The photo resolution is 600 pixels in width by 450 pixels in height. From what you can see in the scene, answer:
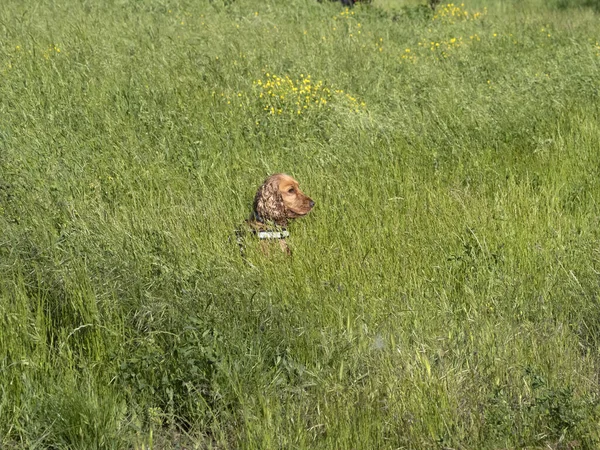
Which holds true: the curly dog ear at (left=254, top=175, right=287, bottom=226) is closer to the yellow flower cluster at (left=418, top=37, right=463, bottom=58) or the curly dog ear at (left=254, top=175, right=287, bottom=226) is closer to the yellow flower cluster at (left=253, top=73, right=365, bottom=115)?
the yellow flower cluster at (left=253, top=73, right=365, bottom=115)

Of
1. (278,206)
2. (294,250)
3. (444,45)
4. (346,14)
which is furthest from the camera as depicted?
(346,14)

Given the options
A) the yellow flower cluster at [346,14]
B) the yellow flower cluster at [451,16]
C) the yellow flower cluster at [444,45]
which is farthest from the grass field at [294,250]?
the yellow flower cluster at [451,16]

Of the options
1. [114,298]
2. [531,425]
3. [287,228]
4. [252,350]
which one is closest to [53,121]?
[287,228]

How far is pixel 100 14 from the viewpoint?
395 inches

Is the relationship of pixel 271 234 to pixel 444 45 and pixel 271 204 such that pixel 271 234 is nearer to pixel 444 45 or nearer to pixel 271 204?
pixel 271 204

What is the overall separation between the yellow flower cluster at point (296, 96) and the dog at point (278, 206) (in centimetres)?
211

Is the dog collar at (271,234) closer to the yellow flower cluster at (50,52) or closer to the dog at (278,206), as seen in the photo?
the dog at (278,206)

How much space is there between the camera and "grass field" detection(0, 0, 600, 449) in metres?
3.20

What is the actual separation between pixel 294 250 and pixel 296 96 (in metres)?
2.94

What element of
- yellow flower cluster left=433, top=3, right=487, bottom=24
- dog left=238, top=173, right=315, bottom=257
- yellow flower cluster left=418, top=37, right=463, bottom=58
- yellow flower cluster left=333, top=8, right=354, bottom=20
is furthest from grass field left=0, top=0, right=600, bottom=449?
yellow flower cluster left=433, top=3, right=487, bottom=24

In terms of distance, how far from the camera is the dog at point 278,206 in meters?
4.75

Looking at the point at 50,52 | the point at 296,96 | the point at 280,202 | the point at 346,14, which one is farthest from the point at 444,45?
the point at 280,202

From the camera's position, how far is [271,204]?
15.9 ft

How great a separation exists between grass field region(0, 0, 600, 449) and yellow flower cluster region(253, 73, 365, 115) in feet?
0.10
